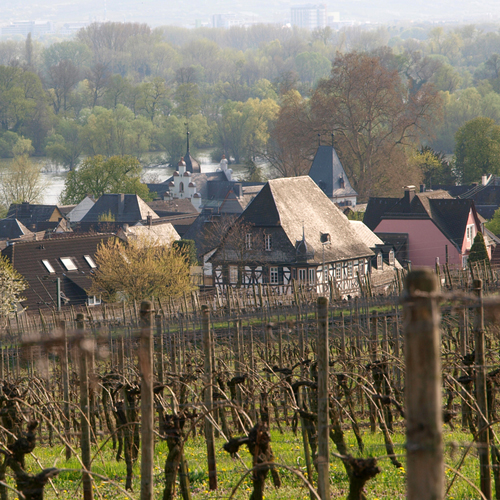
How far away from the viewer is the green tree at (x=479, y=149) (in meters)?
71.1

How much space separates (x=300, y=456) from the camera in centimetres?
851

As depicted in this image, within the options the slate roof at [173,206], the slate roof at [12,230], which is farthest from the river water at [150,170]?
the slate roof at [12,230]

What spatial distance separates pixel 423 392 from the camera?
2381 mm

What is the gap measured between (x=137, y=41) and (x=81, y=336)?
188 meters

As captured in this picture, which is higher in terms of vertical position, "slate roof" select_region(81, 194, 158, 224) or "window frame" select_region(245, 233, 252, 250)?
"slate roof" select_region(81, 194, 158, 224)

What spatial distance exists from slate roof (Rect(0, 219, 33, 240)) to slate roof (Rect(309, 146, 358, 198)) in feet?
73.5

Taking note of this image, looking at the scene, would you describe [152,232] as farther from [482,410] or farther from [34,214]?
[482,410]

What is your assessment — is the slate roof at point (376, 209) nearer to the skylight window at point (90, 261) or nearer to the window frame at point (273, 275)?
the window frame at point (273, 275)

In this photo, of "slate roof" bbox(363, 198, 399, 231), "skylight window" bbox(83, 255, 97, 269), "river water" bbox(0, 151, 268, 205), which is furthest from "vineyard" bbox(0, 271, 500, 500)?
"river water" bbox(0, 151, 268, 205)

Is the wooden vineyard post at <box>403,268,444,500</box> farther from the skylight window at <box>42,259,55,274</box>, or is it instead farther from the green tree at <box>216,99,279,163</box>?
the green tree at <box>216,99,279,163</box>

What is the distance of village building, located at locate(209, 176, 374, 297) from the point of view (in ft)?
122

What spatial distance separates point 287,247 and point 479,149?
1539 inches

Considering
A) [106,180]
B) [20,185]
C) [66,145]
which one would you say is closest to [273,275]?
[106,180]

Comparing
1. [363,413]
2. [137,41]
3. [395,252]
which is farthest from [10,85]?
[363,413]
